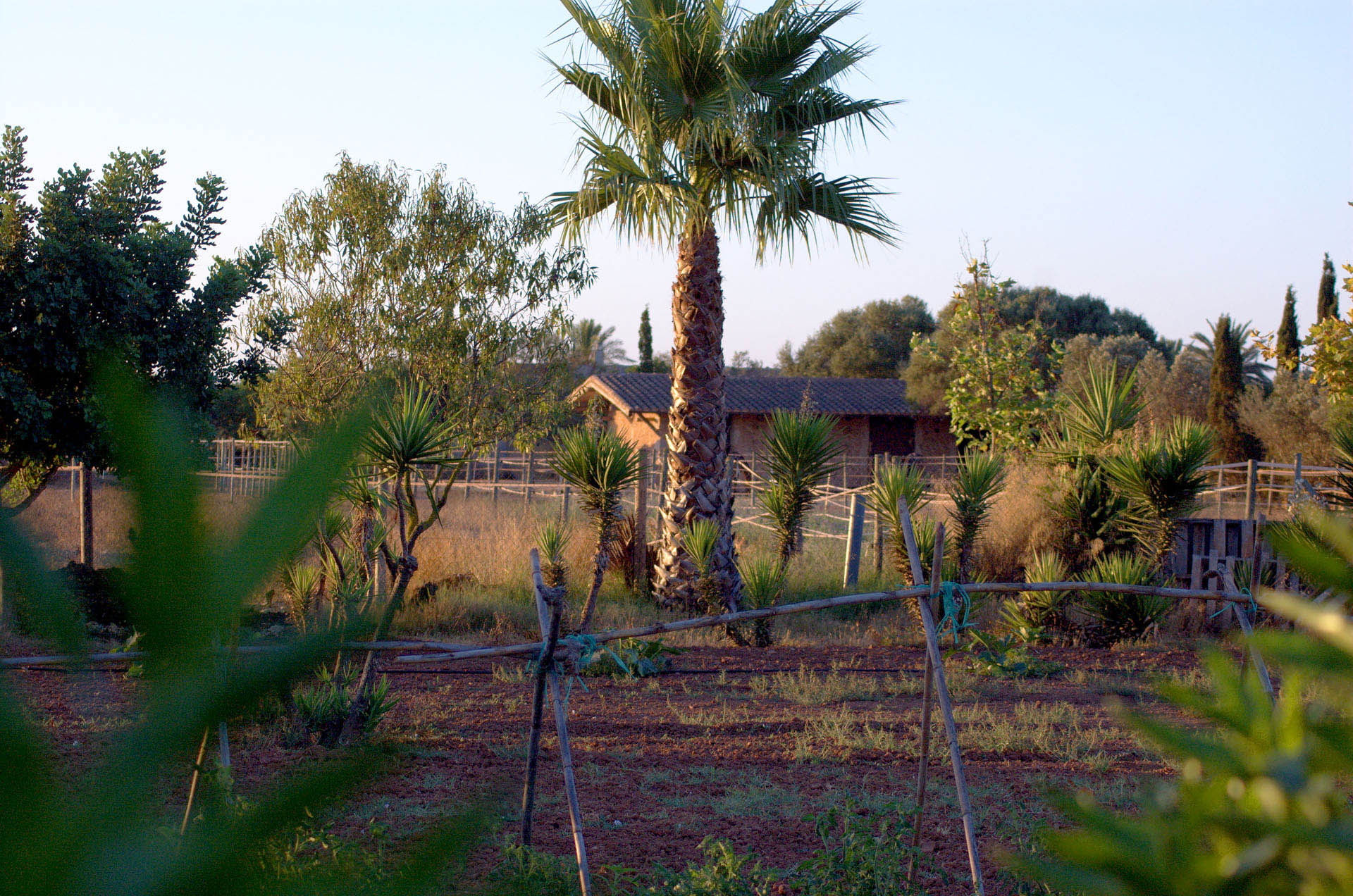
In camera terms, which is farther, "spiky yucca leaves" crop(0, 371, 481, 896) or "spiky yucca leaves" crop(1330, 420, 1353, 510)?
"spiky yucca leaves" crop(1330, 420, 1353, 510)

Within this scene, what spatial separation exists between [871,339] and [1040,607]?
31.9 m

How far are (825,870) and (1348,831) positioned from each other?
11.6 ft

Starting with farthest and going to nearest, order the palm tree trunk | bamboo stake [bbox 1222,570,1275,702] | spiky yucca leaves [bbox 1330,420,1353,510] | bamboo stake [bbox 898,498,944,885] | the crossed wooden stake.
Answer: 1. the palm tree trunk
2. spiky yucca leaves [bbox 1330,420,1353,510]
3. bamboo stake [bbox 898,498,944,885]
4. the crossed wooden stake
5. bamboo stake [bbox 1222,570,1275,702]

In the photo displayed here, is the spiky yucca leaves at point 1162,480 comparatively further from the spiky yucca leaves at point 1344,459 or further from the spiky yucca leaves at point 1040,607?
the spiky yucca leaves at point 1344,459

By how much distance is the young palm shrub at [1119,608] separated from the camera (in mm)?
8766

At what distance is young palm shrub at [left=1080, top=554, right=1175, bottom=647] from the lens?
8766 mm

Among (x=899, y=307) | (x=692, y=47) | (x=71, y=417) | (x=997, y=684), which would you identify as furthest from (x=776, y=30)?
(x=899, y=307)

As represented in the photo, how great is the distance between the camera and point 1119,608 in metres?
8.96

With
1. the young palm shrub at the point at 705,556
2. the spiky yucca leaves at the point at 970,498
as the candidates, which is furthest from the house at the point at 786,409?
the young palm shrub at the point at 705,556

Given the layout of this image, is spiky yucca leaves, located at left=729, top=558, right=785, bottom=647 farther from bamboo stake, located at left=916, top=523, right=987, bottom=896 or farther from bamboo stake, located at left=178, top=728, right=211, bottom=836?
bamboo stake, located at left=178, top=728, right=211, bottom=836

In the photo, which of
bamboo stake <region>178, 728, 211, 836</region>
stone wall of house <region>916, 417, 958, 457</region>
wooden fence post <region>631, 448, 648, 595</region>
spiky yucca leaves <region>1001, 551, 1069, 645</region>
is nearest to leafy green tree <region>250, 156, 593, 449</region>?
wooden fence post <region>631, 448, 648, 595</region>

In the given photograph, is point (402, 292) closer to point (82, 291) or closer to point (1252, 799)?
point (82, 291)

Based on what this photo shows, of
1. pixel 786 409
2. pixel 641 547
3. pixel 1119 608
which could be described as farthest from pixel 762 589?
pixel 786 409

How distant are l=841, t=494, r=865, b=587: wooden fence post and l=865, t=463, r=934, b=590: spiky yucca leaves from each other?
0.64 m
